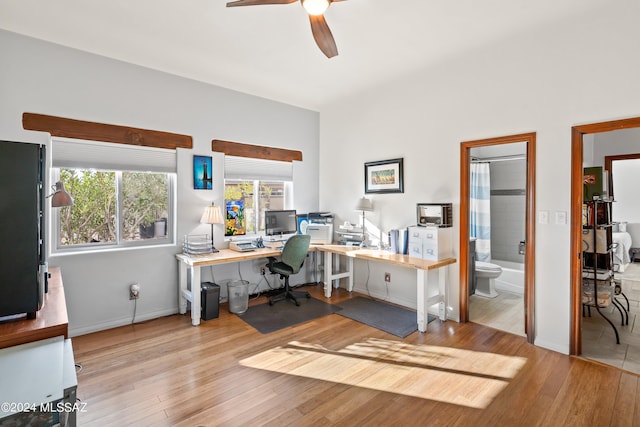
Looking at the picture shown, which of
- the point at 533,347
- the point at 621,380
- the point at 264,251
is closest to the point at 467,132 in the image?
the point at 533,347

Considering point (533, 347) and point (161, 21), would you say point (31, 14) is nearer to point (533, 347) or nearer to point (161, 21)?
point (161, 21)

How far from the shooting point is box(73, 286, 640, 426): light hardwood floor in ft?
6.47

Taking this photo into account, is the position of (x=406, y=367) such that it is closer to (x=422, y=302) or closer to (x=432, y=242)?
(x=422, y=302)

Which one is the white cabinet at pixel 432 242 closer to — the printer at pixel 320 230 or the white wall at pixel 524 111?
the white wall at pixel 524 111

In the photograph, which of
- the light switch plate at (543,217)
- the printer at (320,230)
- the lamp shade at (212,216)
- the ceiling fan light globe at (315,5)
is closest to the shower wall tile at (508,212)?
the light switch plate at (543,217)

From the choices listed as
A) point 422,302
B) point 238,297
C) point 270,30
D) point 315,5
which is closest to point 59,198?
point 238,297

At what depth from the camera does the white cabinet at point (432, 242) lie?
3.35m

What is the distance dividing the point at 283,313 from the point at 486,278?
110 inches

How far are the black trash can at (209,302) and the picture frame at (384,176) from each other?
91.8 inches

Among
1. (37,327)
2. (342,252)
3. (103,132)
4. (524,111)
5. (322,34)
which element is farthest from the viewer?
(342,252)

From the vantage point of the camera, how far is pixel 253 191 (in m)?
4.45

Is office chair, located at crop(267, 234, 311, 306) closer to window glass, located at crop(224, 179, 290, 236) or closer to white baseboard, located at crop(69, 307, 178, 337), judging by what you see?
window glass, located at crop(224, 179, 290, 236)

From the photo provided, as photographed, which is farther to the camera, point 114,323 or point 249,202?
point 249,202

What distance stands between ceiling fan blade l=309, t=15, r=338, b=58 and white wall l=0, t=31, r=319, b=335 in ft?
6.29
